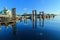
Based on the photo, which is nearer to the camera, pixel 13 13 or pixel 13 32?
pixel 13 13

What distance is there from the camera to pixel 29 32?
4.93 metres

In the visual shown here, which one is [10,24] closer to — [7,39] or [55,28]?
[7,39]

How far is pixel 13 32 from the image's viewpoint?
4.29m

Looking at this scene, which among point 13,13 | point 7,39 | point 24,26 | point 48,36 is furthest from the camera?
point 24,26

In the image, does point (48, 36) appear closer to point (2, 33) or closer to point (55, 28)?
point (55, 28)

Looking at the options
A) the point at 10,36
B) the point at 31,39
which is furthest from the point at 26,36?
the point at 10,36

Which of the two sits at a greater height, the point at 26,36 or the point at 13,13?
the point at 13,13

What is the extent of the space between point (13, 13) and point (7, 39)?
0.86 metres

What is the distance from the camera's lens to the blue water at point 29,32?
13.9 ft

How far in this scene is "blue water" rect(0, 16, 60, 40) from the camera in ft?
13.9

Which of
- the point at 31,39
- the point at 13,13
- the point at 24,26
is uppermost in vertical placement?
the point at 13,13

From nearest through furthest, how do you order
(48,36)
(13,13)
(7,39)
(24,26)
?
(13,13) → (7,39) → (48,36) → (24,26)

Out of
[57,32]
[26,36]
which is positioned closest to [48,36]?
[57,32]

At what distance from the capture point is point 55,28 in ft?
16.5
